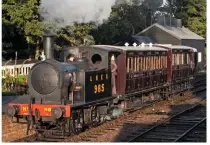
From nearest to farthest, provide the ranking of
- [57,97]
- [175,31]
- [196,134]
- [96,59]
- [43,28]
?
1. [57,97]
2. [196,134]
3. [96,59]
4. [43,28]
5. [175,31]

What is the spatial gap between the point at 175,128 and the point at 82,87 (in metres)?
3.35

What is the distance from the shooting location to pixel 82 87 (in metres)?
11.5

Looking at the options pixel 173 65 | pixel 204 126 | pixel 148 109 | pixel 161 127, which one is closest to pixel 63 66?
pixel 161 127

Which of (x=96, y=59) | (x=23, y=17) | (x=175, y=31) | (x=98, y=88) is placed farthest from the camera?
(x=175, y=31)

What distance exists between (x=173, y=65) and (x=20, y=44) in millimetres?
10035

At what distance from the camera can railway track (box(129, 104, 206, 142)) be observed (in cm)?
1112

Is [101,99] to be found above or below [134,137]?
above

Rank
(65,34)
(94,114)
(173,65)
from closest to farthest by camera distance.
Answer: (94,114) < (173,65) < (65,34)

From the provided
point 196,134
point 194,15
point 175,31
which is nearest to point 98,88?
point 196,134

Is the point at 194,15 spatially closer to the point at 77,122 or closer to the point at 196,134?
the point at 196,134

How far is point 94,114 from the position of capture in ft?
40.8

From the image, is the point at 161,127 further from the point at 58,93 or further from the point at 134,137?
the point at 58,93

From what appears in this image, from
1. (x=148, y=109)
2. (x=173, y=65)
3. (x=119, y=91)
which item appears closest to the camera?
(x=119, y=91)

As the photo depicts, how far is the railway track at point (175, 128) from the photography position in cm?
1112
